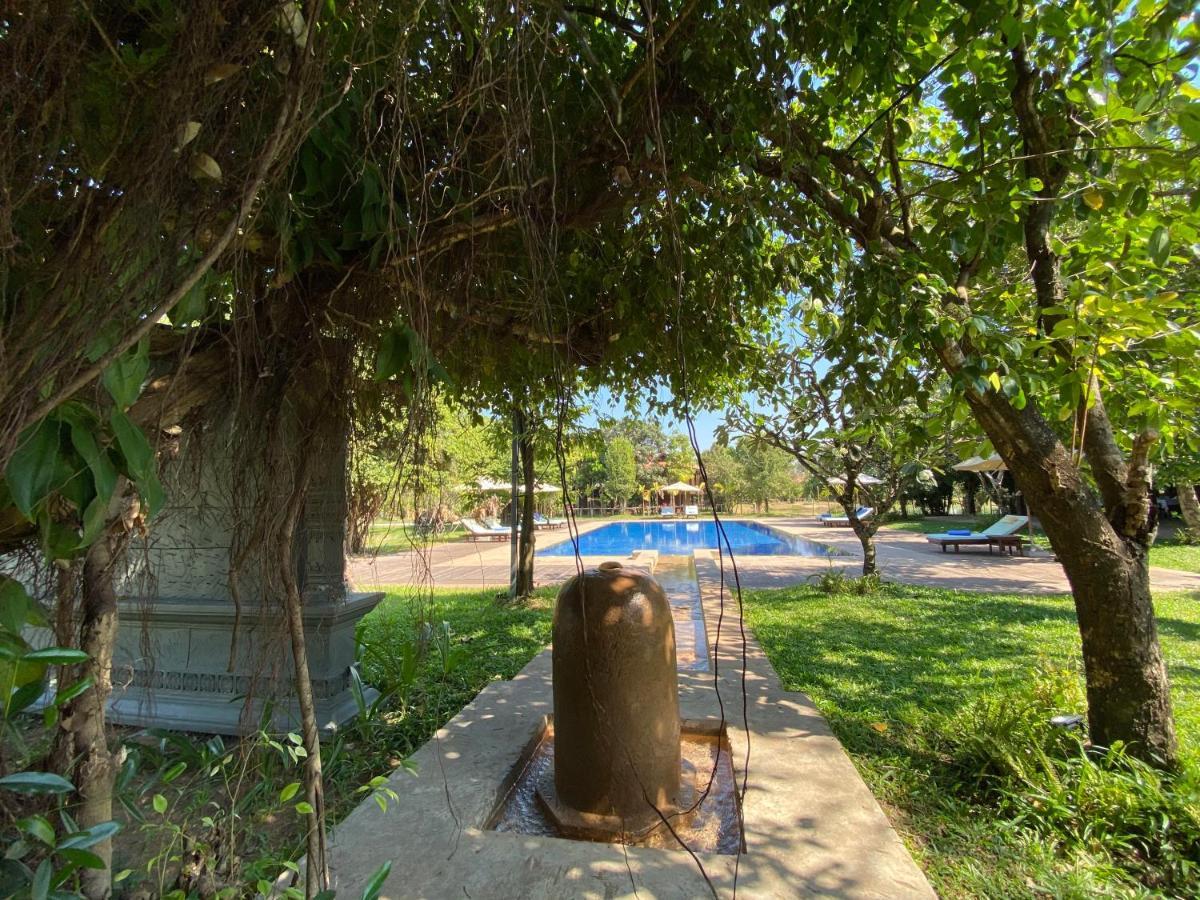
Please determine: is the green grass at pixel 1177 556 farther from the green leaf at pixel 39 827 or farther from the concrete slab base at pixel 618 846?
the green leaf at pixel 39 827

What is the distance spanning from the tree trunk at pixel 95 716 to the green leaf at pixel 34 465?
2.60ft

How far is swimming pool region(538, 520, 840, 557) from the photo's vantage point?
18806 mm

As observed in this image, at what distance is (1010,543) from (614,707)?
1689cm

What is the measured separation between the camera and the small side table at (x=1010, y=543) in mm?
15727

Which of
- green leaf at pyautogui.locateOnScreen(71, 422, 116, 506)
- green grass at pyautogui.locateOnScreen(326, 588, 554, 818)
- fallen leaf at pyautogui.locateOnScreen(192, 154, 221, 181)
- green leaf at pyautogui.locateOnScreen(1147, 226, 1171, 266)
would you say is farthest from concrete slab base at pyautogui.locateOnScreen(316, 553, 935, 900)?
green leaf at pyautogui.locateOnScreen(1147, 226, 1171, 266)

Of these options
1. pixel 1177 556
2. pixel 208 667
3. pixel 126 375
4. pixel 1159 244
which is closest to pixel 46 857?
pixel 126 375

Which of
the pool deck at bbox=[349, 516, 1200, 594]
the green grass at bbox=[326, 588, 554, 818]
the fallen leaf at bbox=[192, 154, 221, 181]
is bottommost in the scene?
the pool deck at bbox=[349, 516, 1200, 594]

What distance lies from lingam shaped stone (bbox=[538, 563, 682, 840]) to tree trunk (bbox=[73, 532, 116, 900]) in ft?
5.64

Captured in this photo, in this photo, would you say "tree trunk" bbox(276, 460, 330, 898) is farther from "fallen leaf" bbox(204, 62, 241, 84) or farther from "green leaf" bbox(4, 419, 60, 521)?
"fallen leaf" bbox(204, 62, 241, 84)

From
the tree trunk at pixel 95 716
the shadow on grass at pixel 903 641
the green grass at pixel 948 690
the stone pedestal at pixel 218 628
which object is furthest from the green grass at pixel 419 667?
the shadow on grass at pixel 903 641

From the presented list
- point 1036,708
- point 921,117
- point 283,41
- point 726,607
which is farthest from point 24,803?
point 726,607

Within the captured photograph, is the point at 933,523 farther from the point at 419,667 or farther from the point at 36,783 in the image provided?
the point at 36,783

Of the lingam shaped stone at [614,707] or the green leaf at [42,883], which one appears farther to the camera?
the lingam shaped stone at [614,707]

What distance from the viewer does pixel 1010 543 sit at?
627 inches
